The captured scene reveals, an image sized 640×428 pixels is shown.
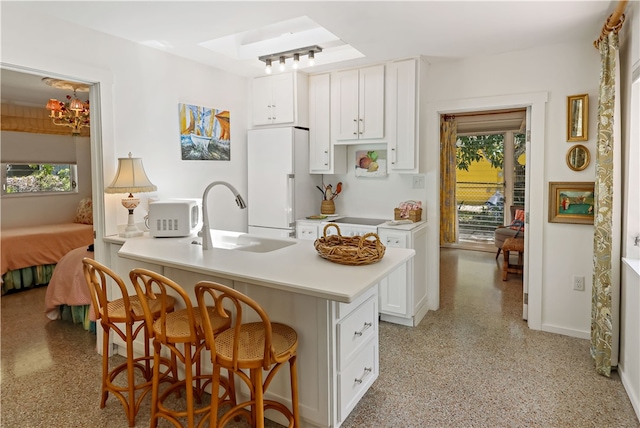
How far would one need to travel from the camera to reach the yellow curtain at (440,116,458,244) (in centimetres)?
682

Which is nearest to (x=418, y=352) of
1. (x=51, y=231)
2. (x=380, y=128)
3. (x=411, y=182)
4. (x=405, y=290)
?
(x=405, y=290)

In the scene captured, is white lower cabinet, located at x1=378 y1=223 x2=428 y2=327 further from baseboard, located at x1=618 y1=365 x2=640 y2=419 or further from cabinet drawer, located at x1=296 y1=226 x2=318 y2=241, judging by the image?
baseboard, located at x1=618 y1=365 x2=640 y2=419

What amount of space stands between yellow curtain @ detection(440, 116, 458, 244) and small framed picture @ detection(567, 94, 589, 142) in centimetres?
353

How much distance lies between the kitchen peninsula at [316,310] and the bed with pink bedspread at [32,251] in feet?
11.4

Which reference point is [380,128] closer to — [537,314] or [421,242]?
[421,242]

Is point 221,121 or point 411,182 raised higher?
point 221,121

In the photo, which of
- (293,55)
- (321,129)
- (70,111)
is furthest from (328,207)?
(70,111)

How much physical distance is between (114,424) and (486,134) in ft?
21.9

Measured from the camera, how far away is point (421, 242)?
377 cm

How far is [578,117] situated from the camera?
3.15 meters

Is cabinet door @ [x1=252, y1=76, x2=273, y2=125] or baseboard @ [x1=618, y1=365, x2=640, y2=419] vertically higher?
cabinet door @ [x1=252, y1=76, x2=273, y2=125]

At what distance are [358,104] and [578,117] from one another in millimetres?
1869

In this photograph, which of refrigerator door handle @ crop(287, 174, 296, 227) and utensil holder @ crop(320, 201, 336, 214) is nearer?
refrigerator door handle @ crop(287, 174, 296, 227)

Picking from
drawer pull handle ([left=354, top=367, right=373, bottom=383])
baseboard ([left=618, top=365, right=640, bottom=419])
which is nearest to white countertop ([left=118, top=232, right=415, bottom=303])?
drawer pull handle ([left=354, top=367, right=373, bottom=383])
